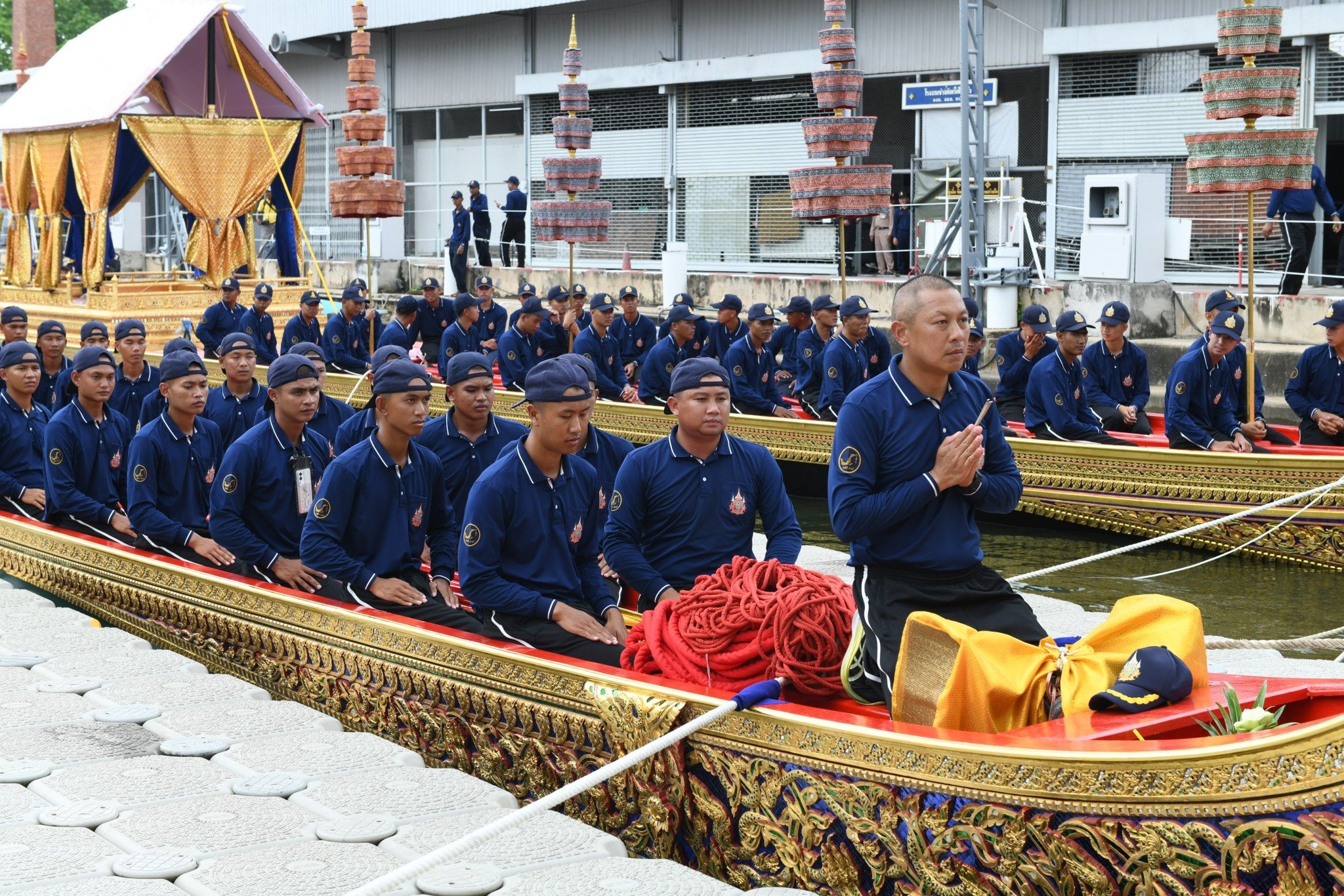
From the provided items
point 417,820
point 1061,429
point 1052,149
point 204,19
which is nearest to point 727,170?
point 1052,149

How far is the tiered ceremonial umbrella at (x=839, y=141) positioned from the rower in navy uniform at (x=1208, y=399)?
3.64 metres

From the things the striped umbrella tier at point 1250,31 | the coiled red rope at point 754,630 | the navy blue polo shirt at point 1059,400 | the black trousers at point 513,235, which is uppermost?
the striped umbrella tier at point 1250,31

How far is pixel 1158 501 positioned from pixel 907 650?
247 inches

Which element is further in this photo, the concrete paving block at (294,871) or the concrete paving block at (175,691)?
the concrete paving block at (175,691)

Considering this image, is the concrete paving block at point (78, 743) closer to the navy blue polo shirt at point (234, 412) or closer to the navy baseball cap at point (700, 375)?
the navy baseball cap at point (700, 375)

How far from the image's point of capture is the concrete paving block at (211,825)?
4.09 metres

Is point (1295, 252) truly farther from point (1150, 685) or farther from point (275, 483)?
point (1150, 685)

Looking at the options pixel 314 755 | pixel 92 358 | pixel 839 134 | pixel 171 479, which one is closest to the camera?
pixel 314 755

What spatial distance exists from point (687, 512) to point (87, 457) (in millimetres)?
4019

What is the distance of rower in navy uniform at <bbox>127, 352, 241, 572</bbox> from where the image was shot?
7180mm

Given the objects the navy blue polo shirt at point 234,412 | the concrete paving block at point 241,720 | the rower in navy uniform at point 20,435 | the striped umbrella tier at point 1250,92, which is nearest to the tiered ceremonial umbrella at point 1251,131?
the striped umbrella tier at point 1250,92

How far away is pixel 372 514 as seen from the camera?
600cm

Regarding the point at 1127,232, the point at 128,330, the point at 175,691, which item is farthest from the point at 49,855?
the point at 1127,232

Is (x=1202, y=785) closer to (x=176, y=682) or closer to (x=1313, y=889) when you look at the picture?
(x=1313, y=889)
